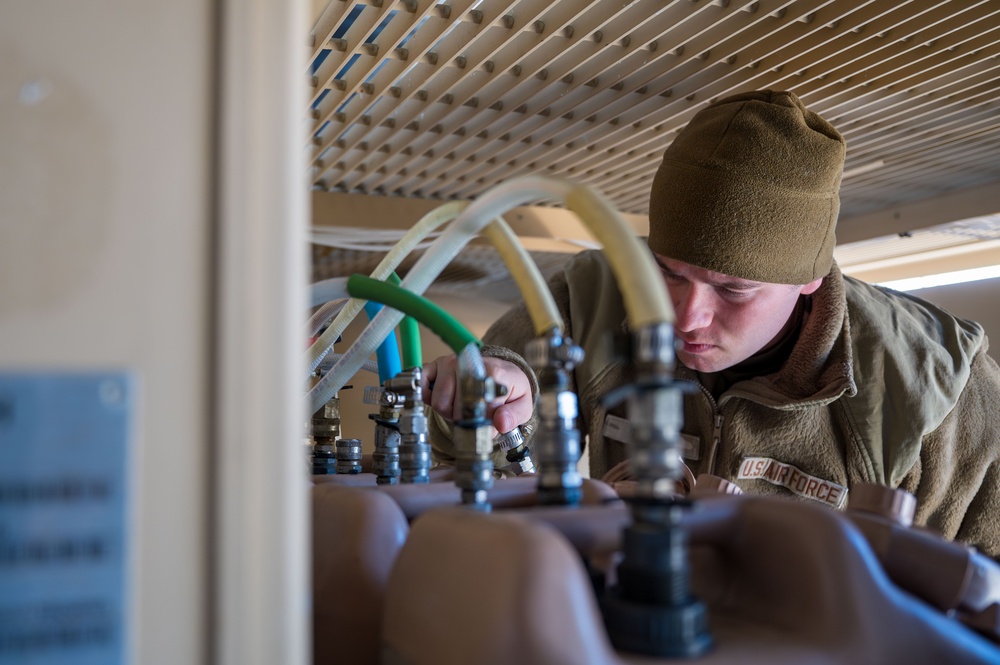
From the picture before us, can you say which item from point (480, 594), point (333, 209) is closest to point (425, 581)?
point (480, 594)

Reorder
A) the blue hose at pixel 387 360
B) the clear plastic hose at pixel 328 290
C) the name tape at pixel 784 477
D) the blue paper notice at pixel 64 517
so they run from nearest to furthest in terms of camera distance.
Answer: the blue paper notice at pixel 64 517, the clear plastic hose at pixel 328 290, the blue hose at pixel 387 360, the name tape at pixel 784 477

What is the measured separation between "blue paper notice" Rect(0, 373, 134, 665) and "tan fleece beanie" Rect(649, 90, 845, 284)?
0.94 meters

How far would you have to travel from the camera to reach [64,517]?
280 millimetres

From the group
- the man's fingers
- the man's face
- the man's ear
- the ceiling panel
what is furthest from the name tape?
the ceiling panel

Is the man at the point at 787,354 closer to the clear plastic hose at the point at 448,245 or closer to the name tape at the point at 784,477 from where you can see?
the name tape at the point at 784,477

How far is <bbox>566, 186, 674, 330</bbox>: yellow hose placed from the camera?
35 centimetres

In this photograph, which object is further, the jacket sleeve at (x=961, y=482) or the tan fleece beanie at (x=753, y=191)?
the jacket sleeve at (x=961, y=482)

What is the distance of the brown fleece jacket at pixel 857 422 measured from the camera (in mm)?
1233

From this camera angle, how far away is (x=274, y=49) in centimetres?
31

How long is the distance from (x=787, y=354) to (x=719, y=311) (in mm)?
244

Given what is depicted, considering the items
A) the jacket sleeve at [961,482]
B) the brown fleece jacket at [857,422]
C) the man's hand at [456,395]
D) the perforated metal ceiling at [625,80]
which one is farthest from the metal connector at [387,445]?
the jacket sleeve at [961,482]

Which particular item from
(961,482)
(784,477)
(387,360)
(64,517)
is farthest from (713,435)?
(64,517)

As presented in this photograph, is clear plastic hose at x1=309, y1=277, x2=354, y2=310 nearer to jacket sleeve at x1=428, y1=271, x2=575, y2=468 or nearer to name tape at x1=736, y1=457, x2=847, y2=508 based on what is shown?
jacket sleeve at x1=428, y1=271, x2=575, y2=468

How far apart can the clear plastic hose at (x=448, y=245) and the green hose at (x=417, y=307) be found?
0.16 feet
